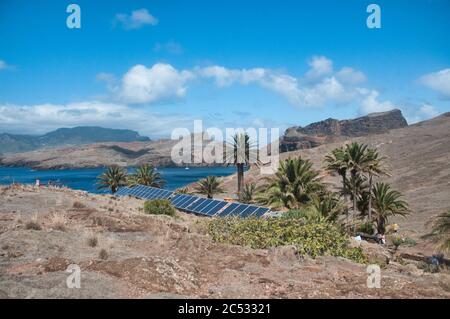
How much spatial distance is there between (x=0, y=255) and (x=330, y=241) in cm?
1147

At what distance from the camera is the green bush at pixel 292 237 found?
16094 mm

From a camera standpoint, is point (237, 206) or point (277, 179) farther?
point (277, 179)

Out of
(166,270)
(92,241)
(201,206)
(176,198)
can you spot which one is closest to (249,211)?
(201,206)

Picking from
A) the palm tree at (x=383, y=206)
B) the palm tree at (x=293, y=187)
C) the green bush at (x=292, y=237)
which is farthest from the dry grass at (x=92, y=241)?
the palm tree at (x=383, y=206)

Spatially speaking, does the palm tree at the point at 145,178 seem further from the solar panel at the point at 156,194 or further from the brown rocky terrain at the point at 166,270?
the brown rocky terrain at the point at 166,270

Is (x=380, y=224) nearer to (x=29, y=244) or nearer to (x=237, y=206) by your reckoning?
(x=237, y=206)

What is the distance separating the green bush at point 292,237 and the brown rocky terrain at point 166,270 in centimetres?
78

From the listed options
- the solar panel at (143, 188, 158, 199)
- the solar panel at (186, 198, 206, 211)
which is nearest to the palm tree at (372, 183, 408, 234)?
the solar panel at (186, 198, 206, 211)

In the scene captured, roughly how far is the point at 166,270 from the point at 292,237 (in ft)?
21.7

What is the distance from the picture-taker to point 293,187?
3384 centimetres

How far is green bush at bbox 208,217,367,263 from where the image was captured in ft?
52.8

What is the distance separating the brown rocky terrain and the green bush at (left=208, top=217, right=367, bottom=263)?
30.6 inches
